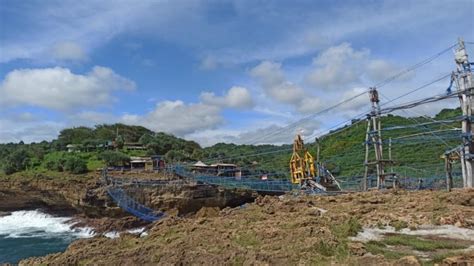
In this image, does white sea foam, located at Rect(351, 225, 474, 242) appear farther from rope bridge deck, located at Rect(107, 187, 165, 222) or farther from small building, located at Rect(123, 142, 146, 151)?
small building, located at Rect(123, 142, 146, 151)

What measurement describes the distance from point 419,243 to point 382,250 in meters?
1.14

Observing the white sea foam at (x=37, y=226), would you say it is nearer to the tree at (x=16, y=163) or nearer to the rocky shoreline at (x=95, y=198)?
the rocky shoreline at (x=95, y=198)

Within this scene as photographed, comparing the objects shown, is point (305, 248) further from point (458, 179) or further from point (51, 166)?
point (51, 166)

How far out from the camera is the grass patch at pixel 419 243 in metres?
10.0

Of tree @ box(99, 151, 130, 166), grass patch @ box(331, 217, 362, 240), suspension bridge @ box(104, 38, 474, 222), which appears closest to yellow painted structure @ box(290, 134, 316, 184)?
suspension bridge @ box(104, 38, 474, 222)

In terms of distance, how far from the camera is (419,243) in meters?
10.4

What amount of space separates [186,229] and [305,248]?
13.7 ft

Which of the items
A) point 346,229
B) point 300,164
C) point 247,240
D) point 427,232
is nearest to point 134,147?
point 300,164

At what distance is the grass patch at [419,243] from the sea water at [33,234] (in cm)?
2535

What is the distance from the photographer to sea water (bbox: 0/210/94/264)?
1267 inches

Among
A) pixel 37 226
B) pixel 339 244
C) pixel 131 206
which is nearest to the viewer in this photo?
pixel 339 244

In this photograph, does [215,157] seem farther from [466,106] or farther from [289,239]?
[289,239]

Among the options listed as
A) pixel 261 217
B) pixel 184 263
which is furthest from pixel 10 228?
pixel 184 263

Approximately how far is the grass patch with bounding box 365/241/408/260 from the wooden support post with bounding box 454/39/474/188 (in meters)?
10.9
